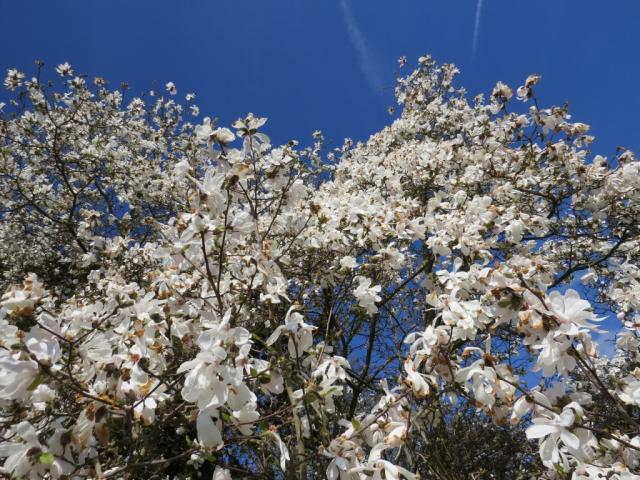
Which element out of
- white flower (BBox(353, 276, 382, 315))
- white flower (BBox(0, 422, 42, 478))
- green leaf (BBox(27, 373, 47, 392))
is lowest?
white flower (BBox(0, 422, 42, 478))

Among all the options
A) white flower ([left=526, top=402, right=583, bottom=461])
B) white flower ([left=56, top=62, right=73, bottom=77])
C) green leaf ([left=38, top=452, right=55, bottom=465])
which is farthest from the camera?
white flower ([left=56, top=62, right=73, bottom=77])

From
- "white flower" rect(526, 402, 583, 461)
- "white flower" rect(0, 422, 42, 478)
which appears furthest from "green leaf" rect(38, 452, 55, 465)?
"white flower" rect(526, 402, 583, 461)

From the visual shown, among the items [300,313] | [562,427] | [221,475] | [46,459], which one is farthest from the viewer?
[300,313]

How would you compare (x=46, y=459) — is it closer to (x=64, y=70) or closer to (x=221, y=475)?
(x=221, y=475)

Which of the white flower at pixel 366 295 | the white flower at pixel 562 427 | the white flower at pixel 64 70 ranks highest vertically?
the white flower at pixel 64 70

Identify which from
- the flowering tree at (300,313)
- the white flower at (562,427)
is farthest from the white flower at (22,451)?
the white flower at (562,427)

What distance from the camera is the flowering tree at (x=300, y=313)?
1.42 metres

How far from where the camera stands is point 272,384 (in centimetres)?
172

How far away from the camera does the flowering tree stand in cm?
142

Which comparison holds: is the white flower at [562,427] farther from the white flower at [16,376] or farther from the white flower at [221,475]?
the white flower at [16,376]

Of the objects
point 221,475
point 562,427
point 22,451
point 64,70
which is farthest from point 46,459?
point 64,70

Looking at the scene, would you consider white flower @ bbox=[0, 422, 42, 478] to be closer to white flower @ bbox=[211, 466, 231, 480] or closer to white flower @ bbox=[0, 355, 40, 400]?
white flower @ bbox=[0, 355, 40, 400]

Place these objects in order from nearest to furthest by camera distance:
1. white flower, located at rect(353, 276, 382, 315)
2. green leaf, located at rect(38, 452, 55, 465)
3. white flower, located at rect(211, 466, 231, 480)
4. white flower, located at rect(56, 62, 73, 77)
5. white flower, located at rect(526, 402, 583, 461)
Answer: green leaf, located at rect(38, 452, 55, 465), white flower, located at rect(526, 402, 583, 461), white flower, located at rect(211, 466, 231, 480), white flower, located at rect(353, 276, 382, 315), white flower, located at rect(56, 62, 73, 77)

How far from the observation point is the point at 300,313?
319 centimetres
